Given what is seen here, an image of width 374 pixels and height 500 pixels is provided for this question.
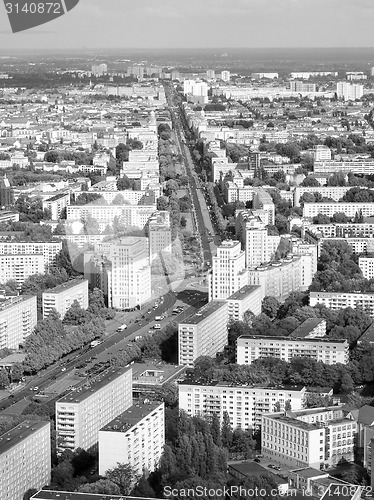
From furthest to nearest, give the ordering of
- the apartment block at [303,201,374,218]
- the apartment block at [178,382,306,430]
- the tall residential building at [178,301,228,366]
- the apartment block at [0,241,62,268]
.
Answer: the apartment block at [303,201,374,218]
the apartment block at [0,241,62,268]
the tall residential building at [178,301,228,366]
the apartment block at [178,382,306,430]

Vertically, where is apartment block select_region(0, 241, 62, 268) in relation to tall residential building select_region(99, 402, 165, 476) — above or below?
below

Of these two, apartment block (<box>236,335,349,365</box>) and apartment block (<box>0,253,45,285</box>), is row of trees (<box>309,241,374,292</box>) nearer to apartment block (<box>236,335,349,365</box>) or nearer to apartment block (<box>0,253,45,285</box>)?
apartment block (<box>236,335,349,365</box>)

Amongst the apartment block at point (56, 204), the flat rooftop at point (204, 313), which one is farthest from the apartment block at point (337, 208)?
the flat rooftop at point (204, 313)

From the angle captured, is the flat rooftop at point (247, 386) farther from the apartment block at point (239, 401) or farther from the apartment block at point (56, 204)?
the apartment block at point (56, 204)

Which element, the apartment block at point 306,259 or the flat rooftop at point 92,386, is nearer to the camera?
the flat rooftop at point 92,386

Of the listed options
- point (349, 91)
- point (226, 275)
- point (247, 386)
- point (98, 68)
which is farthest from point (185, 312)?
point (349, 91)

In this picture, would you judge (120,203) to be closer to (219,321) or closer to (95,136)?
(219,321)

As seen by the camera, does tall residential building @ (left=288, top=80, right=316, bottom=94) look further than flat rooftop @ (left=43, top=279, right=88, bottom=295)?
Yes

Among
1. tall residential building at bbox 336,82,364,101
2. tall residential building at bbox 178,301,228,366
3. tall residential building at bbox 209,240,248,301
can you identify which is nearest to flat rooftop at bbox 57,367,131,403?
tall residential building at bbox 178,301,228,366

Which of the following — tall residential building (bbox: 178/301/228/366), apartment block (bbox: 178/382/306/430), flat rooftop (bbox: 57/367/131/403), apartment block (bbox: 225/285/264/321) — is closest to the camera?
flat rooftop (bbox: 57/367/131/403)
